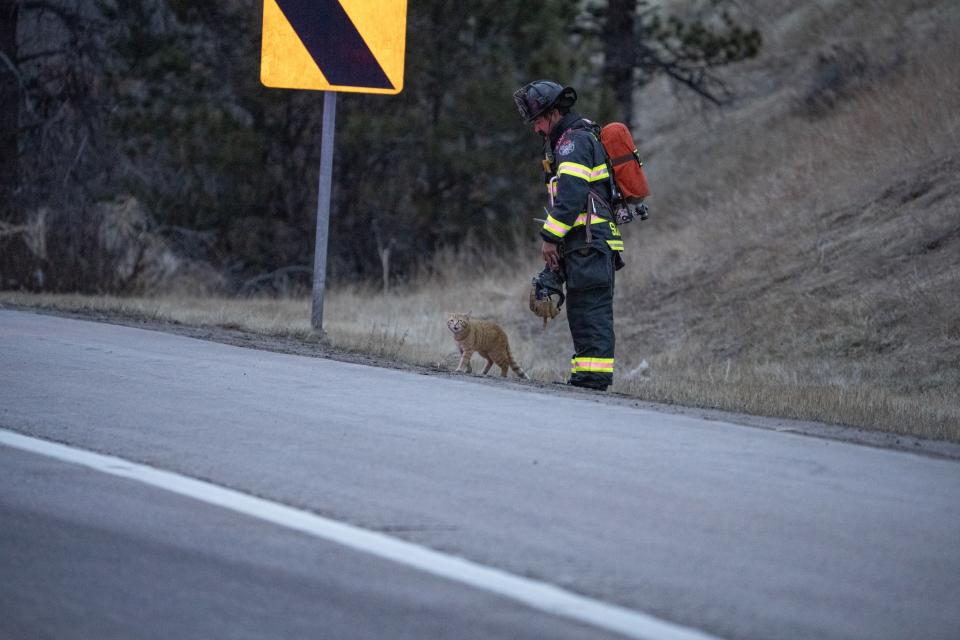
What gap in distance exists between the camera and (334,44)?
1173cm

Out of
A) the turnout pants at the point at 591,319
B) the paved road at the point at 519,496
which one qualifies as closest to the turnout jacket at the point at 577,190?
the turnout pants at the point at 591,319

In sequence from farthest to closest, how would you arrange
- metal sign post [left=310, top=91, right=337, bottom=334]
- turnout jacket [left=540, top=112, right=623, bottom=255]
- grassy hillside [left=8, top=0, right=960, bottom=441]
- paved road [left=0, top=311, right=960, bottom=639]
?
grassy hillside [left=8, top=0, right=960, bottom=441], metal sign post [left=310, top=91, right=337, bottom=334], turnout jacket [left=540, top=112, right=623, bottom=255], paved road [left=0, top=311, right=960, bottom=639]

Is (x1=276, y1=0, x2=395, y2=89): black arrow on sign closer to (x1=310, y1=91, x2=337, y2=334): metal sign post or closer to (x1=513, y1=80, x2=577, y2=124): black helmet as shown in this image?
(x1=310, y1=91, x2=337, y2=334): metal sign post

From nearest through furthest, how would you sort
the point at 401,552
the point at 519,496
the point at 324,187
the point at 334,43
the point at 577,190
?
the point at 401,552
the point at 519,496
the point at 577,190
the point at 334,43
the point at 324,187

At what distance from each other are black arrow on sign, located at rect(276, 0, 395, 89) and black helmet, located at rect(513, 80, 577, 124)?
6.39 feet

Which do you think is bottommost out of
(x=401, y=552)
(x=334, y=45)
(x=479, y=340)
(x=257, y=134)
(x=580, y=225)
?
(x=401, y=552)

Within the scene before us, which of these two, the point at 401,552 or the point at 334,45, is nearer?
the point at 401,552

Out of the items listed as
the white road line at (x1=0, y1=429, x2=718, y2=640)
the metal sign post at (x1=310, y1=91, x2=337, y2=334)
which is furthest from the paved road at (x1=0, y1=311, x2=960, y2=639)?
the metal sign post at (x1=310, y1=91, x2=337, y2=334)

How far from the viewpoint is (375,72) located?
1177cm

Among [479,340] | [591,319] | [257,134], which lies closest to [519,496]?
[591,319]

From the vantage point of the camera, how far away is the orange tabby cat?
11.4 m

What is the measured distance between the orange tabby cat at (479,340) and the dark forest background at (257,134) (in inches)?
415

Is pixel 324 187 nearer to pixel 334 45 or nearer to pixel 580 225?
pixel 334 45

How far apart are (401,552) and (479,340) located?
Answer: 6.50 m
